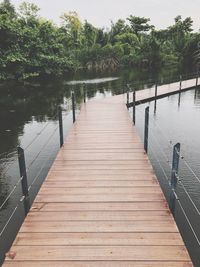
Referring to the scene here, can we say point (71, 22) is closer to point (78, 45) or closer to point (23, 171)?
point (78, 45)

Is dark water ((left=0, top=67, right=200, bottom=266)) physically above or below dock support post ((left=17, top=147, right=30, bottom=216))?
below

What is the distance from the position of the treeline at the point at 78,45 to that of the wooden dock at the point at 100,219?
55.1 ft

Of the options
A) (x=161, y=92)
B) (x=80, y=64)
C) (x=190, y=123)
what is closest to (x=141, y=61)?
(x=80, y=64)

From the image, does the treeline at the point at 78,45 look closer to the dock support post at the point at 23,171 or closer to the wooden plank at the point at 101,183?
the wooden plank at the point at 101,183

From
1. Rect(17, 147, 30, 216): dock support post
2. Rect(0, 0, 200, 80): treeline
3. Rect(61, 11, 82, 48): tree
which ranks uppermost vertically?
Rect(61, 11, 82, 48): tree

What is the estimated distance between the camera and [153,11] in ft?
215

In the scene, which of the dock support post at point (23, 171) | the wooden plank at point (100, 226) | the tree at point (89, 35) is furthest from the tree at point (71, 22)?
the wooden plank at point (100, 226)

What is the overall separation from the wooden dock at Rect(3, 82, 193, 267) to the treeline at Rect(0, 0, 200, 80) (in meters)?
16.8

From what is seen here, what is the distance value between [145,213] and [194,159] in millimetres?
4205

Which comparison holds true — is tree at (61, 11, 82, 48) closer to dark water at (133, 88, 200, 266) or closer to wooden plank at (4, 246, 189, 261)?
dark water at (133, 88, 200, 266)

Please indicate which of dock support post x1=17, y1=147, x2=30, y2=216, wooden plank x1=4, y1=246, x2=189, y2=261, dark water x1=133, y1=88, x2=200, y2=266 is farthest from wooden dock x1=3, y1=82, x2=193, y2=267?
dark water x1=133, y1=88, x2=200, y2=266

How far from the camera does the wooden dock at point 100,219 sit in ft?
10.4

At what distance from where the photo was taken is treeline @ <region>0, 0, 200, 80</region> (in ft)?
74.9

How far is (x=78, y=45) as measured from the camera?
42969 mm
